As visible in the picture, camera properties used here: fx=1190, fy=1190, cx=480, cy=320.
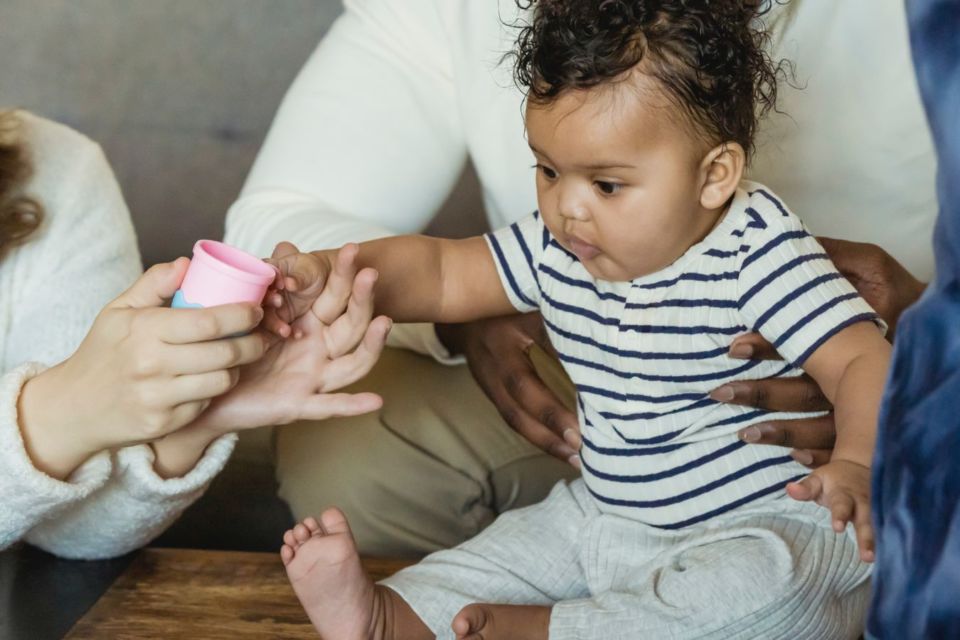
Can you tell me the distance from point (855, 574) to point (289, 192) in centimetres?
90

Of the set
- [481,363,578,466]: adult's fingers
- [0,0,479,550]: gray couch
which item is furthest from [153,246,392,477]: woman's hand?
[0,0,479,550]: gray couch

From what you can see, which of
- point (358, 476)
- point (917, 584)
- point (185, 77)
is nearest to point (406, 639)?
point (358, 476)

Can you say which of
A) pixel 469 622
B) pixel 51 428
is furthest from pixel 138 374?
pixel 469 622

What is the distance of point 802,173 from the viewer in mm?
1470

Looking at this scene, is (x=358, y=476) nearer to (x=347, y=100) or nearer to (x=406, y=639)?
Answer: (x=406, y=639)

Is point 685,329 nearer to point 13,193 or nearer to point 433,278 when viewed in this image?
point 433,278

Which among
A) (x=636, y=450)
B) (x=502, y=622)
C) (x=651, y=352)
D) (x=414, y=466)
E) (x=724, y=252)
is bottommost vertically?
(x=414, y=466)

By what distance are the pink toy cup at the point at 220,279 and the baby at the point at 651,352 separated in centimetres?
9

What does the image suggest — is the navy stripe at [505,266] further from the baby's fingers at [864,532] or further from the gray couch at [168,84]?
the gray couch at [168,84]

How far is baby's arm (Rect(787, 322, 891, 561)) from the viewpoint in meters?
0.81

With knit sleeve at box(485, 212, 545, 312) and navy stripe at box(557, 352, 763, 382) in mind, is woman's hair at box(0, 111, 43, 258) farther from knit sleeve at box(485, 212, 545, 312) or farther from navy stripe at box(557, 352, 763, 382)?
Answer: navy stripe at box(557, 352, 763, 382)

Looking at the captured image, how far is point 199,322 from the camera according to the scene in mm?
943

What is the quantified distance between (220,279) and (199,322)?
0.13ft

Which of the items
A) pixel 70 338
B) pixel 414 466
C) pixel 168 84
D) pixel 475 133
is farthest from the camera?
pixel 168 84
